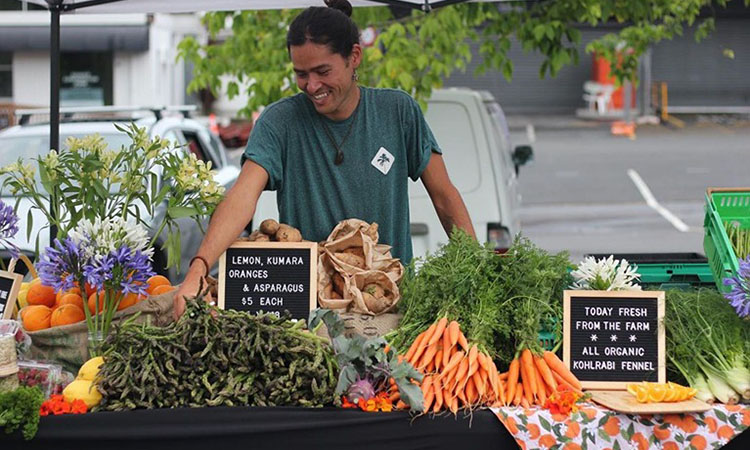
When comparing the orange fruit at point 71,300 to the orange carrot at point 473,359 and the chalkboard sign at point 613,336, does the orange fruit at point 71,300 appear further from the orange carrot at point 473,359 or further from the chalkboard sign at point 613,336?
the chalkboard sign at point 613,336

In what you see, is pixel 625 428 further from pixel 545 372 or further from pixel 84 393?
pixel 84 393

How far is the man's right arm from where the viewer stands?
3.51 meters

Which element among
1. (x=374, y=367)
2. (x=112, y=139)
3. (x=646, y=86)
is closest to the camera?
(x=374, y=367)

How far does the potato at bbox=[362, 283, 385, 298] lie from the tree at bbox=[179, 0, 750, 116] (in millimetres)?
3542

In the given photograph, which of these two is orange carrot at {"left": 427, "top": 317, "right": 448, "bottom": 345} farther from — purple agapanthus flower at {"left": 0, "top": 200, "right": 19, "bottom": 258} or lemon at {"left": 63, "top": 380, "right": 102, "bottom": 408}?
purple agapanthus flower at {"left": 0, "top": 200, "right": 19, "bottom": 258}

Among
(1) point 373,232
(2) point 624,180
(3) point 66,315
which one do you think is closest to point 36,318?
(3) point 66,315

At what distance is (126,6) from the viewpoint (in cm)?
518

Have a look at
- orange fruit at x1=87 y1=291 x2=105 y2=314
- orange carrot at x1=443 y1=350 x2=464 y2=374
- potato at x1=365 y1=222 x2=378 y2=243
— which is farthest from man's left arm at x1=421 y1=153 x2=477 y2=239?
orange fruit at x1=87 y1=291 x2=105 y2=314

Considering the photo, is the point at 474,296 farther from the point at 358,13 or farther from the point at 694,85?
the point at 694,85

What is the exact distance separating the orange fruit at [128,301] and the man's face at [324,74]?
0.91 meters

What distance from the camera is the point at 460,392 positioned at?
10.5 ft

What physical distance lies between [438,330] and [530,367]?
30cm

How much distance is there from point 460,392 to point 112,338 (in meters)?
1.04

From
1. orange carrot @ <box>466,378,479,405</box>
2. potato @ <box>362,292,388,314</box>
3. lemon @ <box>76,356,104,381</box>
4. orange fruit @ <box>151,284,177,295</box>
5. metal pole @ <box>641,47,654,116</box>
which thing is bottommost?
orange carrot @ <box>466,378,479,405</box>
